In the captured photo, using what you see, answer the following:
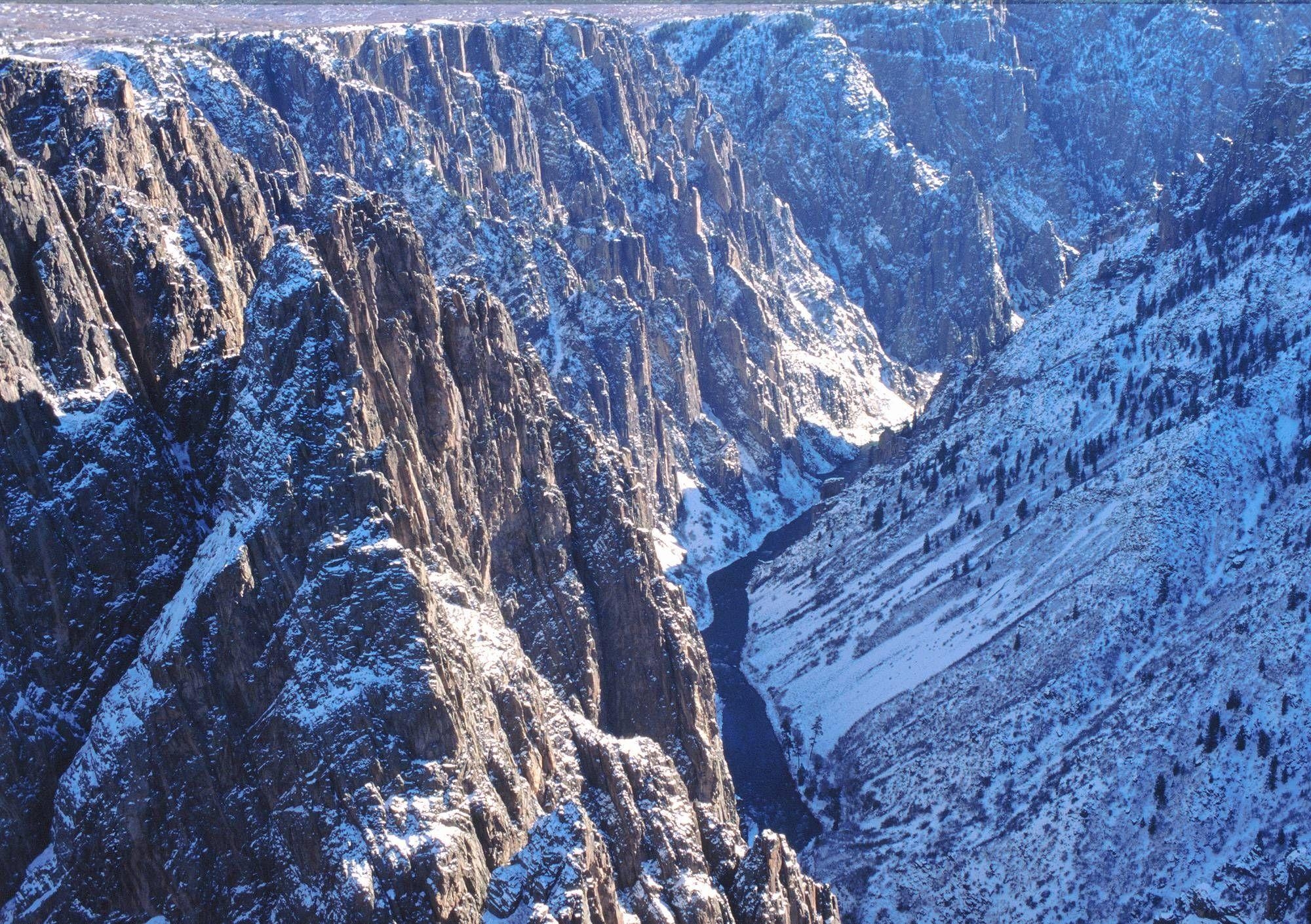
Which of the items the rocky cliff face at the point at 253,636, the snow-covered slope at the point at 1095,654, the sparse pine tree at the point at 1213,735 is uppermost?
the rocky cliff face at the point at 253,636

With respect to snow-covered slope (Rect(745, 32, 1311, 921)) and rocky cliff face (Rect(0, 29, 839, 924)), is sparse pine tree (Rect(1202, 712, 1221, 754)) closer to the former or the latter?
snow-covered slope (Rect(745, 32, 1311, 921))

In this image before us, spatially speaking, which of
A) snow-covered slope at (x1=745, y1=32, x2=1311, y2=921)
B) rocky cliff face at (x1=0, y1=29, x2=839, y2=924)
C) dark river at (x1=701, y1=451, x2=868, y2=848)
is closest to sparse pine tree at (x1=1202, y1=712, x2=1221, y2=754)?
snow-covered slope at (x1=745, y1=32, x2=1311, y2=921)

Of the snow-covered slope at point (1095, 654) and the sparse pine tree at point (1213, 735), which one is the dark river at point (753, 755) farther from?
the sparse pine tree at point (1213, 735)

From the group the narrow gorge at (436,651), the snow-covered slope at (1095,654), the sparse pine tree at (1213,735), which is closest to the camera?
the narrow gorge at (436,651)

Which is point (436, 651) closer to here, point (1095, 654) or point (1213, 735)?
point (1213, 735)

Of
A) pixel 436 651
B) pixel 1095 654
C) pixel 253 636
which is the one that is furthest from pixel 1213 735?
pixel 253 636

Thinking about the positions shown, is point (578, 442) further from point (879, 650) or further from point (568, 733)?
point (879, 650)

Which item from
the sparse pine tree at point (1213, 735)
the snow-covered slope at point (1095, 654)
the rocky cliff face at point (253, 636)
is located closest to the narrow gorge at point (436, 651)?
the rocky cliff face at point (253, 636)

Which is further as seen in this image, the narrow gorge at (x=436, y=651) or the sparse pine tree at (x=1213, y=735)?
the sparse pine tree at (x=1213, y=735)

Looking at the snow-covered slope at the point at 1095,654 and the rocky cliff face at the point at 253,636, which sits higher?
the rocky cliff face at the point at 253,636

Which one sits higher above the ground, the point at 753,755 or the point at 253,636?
the point at 253,636
